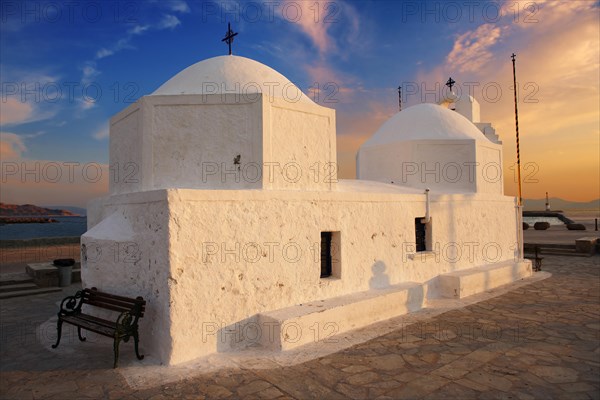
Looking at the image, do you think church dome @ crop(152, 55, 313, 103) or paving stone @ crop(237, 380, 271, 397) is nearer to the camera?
paving stone @ crop(237, 380, 271, 397)

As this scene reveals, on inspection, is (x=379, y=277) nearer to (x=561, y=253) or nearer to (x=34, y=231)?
(x=561, y=253)

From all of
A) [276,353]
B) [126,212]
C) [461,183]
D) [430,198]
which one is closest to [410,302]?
[430,198]

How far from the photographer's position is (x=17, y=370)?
5.33 m

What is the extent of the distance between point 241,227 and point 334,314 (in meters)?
2.17

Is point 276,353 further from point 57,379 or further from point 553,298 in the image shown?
point 553,298

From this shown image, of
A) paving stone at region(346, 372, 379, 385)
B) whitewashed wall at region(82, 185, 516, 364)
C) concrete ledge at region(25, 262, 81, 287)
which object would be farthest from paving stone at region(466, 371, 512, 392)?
concrete ledge at region(25, 262, 81, 287)

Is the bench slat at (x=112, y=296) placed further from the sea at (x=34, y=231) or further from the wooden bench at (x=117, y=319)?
the sea at (x=34, y=231)

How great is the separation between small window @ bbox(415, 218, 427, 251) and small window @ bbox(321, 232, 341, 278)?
3017 mm

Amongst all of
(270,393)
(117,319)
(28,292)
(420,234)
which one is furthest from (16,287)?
(420,234)

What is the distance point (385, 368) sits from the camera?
5.31m

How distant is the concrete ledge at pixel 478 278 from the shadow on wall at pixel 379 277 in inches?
78.6

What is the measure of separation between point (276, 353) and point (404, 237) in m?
4.45

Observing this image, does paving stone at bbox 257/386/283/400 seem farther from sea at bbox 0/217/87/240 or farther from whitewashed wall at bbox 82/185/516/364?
sea at bbox 0/217/87/240

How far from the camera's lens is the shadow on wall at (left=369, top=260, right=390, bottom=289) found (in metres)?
8.18
